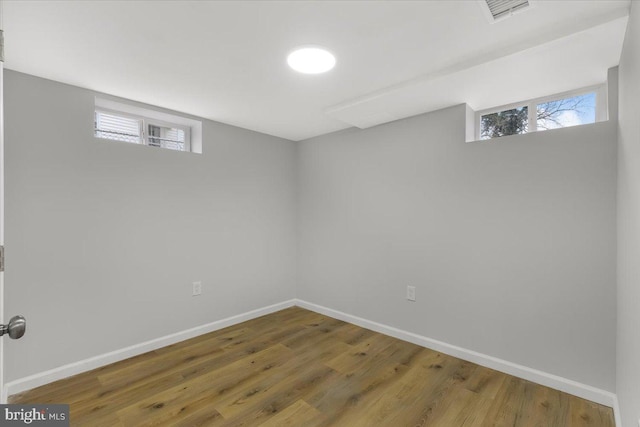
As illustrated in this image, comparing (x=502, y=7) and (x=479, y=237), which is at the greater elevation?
(x=502, y=7)

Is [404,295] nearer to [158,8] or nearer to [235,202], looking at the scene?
[235,202]

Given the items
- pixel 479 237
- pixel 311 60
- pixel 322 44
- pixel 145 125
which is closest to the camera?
pixel 322 44

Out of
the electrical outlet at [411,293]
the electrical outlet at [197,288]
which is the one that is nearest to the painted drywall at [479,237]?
the electrical outlet at [411,293]

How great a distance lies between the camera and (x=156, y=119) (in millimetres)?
2914

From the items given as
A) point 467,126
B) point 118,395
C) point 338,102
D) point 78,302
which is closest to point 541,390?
point 467,126

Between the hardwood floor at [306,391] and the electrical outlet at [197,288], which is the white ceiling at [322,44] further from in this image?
the hardwood floor at [306,391]

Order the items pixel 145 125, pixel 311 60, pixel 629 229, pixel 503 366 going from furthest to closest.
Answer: pixel 145 125
pixel 503 366
pixel 311 60
pixel 629 229

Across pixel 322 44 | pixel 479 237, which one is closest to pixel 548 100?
pixel 479 237

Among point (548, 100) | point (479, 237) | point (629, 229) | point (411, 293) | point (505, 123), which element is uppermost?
point (548, 100)

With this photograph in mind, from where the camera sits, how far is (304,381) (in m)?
2.25

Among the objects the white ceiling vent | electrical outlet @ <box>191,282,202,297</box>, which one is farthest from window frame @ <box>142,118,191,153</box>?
the white ceiling vent

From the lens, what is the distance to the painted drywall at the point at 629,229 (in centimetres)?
127

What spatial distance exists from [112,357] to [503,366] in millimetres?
3050

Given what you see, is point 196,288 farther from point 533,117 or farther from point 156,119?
point 533,117
